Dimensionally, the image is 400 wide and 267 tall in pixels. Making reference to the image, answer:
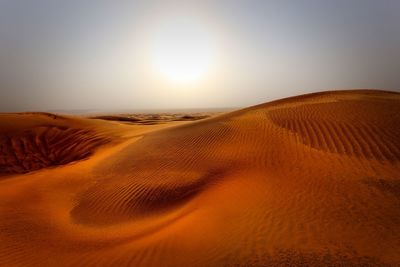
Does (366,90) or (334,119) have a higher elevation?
(366,90)

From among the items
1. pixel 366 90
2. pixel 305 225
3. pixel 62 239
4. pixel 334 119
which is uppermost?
pixel 366 90

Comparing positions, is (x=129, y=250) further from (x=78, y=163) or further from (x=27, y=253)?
(x=78, y=163)

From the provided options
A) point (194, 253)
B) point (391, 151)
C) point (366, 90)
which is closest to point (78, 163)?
point (194, 253)

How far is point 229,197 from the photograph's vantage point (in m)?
5.92

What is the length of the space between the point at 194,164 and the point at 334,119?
5.05 metres

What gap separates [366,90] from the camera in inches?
559

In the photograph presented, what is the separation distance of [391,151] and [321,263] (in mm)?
5070

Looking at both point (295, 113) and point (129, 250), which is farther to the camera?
point (295, 113)

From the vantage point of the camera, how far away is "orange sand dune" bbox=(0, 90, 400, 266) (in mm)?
4230

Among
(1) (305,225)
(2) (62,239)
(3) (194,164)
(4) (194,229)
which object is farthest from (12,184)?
(1) (305,225)

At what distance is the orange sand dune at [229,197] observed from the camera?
13.9 feet

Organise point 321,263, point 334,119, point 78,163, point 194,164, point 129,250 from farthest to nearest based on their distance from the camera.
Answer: point 78,163 → point 334,119 → point 194,164 → point 129,250 → point 321,263

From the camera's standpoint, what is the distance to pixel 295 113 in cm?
1134

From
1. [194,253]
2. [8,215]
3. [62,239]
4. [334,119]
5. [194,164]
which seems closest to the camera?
[194,253]
